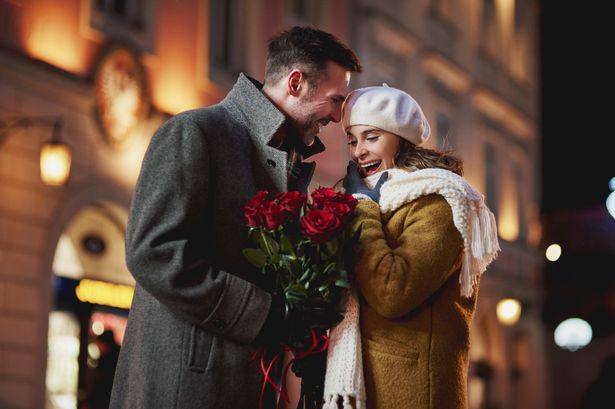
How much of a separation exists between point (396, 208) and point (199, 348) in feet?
2.76

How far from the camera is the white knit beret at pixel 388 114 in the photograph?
4.16m

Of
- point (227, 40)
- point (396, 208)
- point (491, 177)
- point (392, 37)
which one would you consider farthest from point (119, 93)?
point (491, 177)

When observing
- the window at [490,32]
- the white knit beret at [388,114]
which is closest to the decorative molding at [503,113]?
the window at [490,32]

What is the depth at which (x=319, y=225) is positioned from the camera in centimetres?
350

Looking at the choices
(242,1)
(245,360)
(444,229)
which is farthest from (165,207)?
(242,1)

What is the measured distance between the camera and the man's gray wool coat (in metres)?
3.46

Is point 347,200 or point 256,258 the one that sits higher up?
point 347,200

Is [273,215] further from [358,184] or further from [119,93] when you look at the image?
[119,93]

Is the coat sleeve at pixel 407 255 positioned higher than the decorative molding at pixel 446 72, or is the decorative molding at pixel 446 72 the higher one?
the decorative molding at pixel 446 72

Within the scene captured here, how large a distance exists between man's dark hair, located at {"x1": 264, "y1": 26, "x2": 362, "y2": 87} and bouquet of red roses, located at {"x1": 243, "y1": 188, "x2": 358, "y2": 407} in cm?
61

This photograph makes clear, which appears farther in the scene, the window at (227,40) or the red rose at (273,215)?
the window at (227,40)

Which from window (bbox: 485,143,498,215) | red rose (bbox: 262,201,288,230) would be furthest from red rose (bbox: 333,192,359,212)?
window (bbox: 485,143,498,215)

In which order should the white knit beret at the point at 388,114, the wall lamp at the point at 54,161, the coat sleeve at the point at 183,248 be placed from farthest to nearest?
the wall lamp at the point at 54,161
the white knit beret at the point at 388,114
the coat sleeve at the point at 183,248

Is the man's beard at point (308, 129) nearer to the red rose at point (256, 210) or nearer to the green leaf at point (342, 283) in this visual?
the red rose at point (256, 210)
